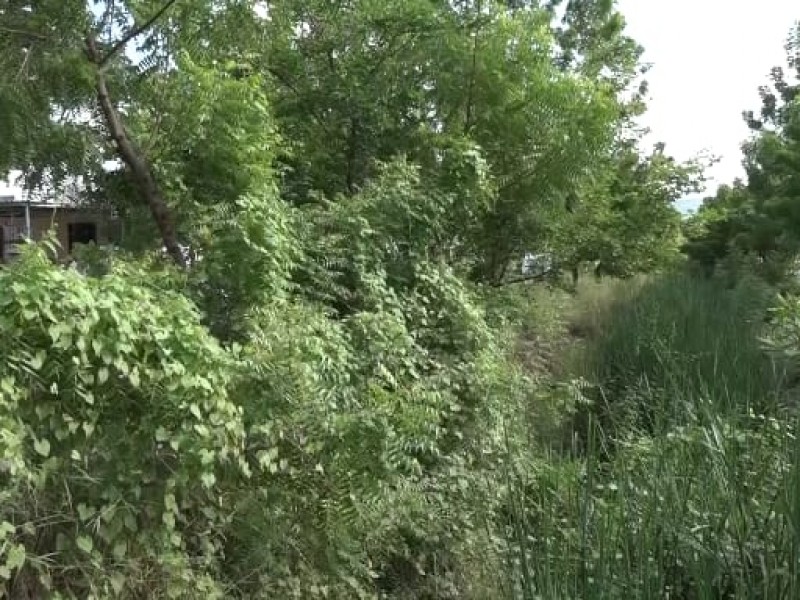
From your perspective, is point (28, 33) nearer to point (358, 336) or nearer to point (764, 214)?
point (358, 336)

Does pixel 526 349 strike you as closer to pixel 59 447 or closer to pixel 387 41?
pixel 387 41

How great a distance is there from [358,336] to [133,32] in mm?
2094

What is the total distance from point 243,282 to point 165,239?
1.11 meters

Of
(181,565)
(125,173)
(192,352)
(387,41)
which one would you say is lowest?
(181,565)

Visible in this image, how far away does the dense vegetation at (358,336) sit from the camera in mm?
2713

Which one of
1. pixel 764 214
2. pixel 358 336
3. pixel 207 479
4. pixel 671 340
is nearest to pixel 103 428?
pixel 207 479

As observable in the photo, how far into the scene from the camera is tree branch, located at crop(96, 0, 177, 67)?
4.87 metres

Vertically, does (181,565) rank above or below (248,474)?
below

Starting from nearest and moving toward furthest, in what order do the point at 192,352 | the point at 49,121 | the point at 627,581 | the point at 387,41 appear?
the point at 627,581, the point at 192,352, the point at 49,121, the point at 387,41

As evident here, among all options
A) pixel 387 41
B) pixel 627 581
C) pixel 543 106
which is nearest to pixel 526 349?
pixel 543 106

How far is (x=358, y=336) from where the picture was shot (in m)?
4.38

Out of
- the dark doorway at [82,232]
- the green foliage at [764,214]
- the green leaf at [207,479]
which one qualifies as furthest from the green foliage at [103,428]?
the green foliage at [764,214]

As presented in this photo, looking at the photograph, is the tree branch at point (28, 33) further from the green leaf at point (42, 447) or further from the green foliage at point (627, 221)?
the green foliage at point (627, 221)

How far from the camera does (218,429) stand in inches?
120
